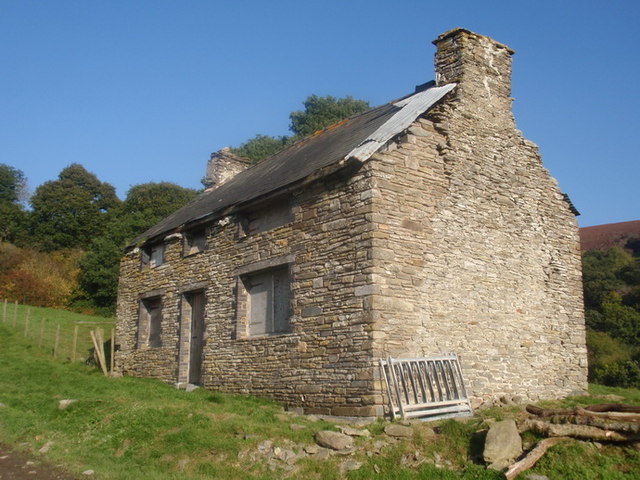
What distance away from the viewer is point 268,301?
41.5ft

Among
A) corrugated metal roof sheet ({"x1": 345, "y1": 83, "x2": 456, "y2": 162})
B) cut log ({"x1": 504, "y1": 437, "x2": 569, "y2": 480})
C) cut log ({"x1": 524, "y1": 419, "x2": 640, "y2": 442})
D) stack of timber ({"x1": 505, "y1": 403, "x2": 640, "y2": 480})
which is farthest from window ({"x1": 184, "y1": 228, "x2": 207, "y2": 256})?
cut log ({"x1": 504, "y1": 437, "x2": 569, "y2": 480})

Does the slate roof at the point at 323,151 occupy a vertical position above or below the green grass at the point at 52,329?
above

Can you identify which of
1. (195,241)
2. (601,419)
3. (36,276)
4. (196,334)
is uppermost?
(36,276)

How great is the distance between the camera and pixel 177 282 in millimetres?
15805

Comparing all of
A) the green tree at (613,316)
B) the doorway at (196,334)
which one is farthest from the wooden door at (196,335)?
the green tree at (613,316)

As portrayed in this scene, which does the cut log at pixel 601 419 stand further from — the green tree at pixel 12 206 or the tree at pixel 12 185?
the tree at pixel 12 185

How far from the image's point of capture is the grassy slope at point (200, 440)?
7129mm

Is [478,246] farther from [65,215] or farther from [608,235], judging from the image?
[608,235]

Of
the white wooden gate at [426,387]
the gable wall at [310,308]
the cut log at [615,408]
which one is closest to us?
the cut log at [615,408]

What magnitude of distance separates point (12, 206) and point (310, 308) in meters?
43.8

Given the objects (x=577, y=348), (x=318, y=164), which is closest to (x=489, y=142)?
(x=318, y=164)

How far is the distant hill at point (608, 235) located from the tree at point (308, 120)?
25.7 metres

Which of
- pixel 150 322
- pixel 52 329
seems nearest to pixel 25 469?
pixel 150 322

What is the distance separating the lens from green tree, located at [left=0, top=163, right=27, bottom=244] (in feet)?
146
